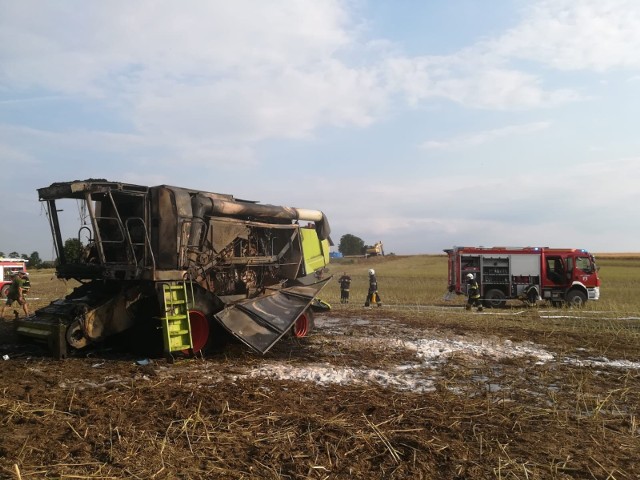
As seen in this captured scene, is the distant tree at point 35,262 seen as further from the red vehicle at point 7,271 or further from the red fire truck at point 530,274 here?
the red fire truck at point 530,274

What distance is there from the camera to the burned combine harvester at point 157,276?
796cm

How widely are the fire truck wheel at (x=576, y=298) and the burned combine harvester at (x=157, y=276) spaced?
15.8m

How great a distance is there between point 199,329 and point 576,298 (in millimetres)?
18096

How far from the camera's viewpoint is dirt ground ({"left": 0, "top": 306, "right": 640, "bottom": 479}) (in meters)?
4.02

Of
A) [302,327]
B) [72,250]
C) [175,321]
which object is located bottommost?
[302,327]

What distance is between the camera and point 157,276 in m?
7.95

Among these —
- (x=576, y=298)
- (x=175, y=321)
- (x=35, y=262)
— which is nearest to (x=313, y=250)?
(x=175, y=321)

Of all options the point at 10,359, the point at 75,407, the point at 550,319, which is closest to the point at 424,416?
the point at 75,407

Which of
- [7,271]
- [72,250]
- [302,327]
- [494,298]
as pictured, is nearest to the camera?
[72,250]

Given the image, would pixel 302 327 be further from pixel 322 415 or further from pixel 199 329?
pixel 322 415

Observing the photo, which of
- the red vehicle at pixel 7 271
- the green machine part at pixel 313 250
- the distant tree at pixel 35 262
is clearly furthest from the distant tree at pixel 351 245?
the green machine part at pixel 313 250

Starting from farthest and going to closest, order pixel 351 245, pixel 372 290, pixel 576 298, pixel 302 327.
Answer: pixel 351 245 < pixel 576 298 < pixel 372 290 < pixel 302 327

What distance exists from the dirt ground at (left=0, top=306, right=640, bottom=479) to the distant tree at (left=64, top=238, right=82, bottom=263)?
166 centimetres

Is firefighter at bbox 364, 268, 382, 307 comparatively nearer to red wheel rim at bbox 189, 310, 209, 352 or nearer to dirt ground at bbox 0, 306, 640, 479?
dirt ground at bbox 0, 306, 640, 479
